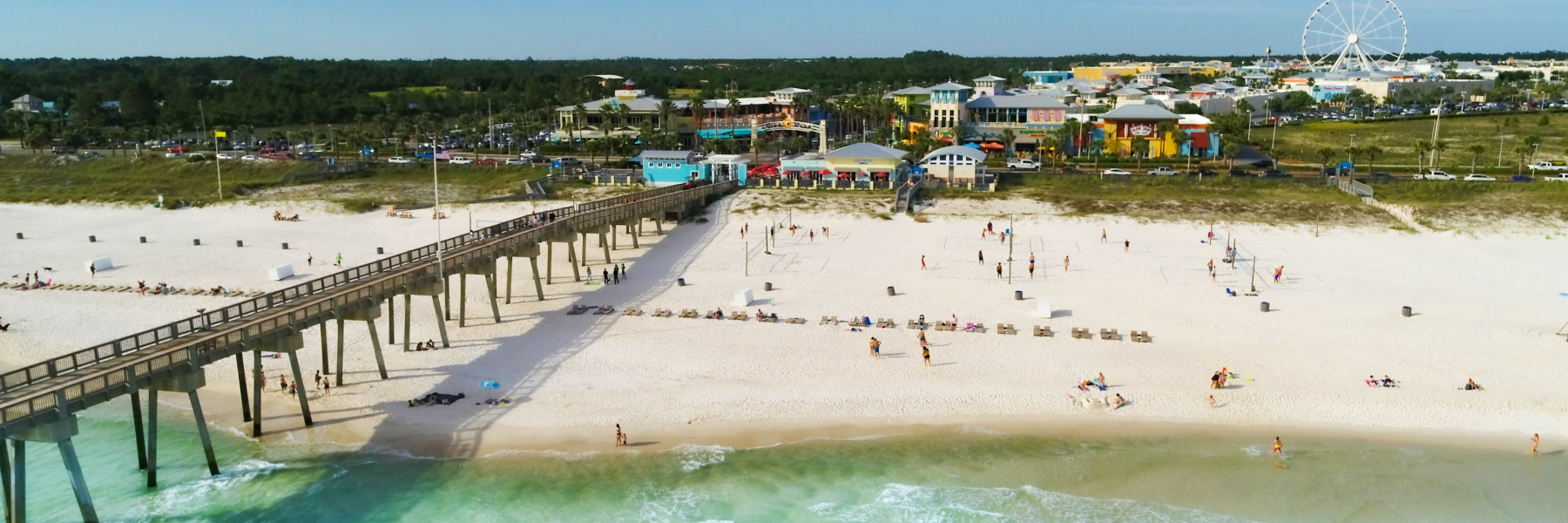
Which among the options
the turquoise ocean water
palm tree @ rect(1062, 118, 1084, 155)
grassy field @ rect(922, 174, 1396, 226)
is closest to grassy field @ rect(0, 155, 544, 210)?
grassy field @ rect(922, 174, 1396, 226)

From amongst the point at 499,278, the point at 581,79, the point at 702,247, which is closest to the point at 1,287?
the point at 499,278

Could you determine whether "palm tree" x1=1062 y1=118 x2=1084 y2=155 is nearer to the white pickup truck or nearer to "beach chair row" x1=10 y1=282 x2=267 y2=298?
the white pickup truck


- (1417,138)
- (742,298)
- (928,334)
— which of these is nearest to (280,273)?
(742,298)

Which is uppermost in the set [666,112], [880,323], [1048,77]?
[1048,77]

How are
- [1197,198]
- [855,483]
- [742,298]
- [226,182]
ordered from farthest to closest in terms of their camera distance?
[226,182]
[1197,198]
[742,298]
[855,483]

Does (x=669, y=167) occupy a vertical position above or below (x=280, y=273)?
above

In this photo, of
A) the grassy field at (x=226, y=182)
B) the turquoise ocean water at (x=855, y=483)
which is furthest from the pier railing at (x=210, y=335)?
the grassy field at (x=226, y=182)

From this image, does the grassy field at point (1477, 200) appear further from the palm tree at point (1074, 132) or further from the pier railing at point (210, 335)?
the pier railing at point (210, 335)

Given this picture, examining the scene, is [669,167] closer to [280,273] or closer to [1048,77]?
[280,273]
